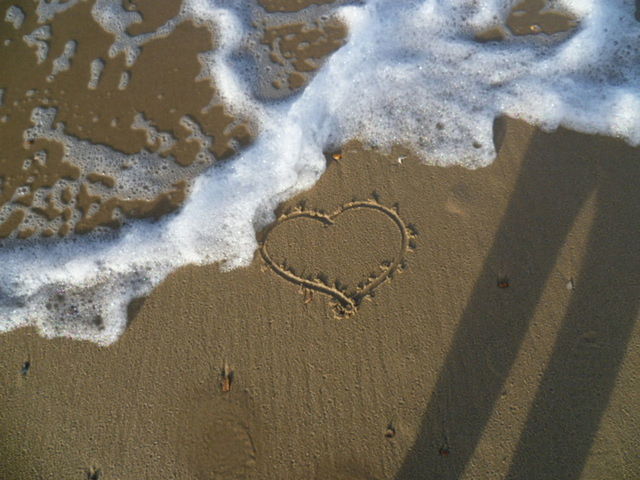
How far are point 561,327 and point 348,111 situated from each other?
2652 mm

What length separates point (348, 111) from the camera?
4.38m

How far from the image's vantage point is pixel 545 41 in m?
4.68

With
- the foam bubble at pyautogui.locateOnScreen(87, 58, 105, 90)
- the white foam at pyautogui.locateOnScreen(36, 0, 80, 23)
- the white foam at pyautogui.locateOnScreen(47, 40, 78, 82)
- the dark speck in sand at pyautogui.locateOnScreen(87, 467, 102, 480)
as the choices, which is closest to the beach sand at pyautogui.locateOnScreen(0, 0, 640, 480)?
the dark speck in sand at pyautogui.locateOnScreen(87, 467, 102, 480)

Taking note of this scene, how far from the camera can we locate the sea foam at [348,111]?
3.85m

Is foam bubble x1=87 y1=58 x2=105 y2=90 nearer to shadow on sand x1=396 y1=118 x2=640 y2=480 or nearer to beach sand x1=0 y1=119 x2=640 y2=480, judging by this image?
beach sand x1=0 y1=119 x2=640 y2=480

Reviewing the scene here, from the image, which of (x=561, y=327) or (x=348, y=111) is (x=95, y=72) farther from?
(x=561, y=327)

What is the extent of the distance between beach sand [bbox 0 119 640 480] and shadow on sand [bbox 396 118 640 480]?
11 millimetres

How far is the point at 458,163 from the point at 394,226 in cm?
88

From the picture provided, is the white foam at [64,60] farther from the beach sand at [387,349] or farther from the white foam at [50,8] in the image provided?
the beach sand at [387,349]

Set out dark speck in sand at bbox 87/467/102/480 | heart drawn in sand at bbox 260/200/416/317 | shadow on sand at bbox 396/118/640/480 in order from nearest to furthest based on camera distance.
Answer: shadow on sand at bbox 396/118/640/480, dark speck in sand at bbox 87/467/102/480, heart drawn in sand at bbox 260/200/416/317

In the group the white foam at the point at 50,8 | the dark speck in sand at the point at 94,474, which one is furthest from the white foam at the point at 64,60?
the dark speck in sand at the point at 94,474

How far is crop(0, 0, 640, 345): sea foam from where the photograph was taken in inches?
152

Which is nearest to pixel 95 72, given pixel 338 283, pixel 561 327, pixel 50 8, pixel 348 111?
pixel 50 8

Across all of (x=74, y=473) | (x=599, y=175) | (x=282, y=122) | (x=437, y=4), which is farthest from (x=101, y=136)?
(x=599, y=175)
